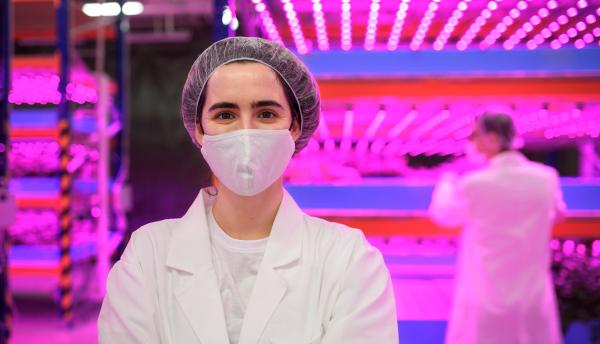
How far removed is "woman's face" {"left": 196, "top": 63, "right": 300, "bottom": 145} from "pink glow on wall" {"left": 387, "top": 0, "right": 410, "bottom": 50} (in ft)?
4.51

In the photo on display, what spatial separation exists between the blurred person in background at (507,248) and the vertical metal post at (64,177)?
3936 mm

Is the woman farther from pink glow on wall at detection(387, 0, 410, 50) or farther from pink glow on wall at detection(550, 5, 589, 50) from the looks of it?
pink glow on wall at detection(550, 5, 589, 50)

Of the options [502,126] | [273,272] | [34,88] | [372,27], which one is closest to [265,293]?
[273,272]

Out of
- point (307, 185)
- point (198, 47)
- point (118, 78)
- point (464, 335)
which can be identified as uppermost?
point (198, 47)

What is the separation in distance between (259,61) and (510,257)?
1.93 m

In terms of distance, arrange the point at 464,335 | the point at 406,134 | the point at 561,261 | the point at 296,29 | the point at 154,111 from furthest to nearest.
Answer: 1. the point at 154,111
2. the point at 406,134
3. the point at 561,261
4. the point at 296,29
5. the point at 464,335

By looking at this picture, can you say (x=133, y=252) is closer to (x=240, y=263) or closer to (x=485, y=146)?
(x=240, y=263)

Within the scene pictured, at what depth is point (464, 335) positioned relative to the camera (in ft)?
8.26

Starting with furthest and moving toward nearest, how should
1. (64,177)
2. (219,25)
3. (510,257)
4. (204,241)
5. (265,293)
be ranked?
(64,177) → (510,257) → (219,25) → (204,241) → (265,293)

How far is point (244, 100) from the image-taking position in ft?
4.37

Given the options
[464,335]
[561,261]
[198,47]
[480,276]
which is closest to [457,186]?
[480,276]

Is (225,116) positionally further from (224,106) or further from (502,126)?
(502,126)

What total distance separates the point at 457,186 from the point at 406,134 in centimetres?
206

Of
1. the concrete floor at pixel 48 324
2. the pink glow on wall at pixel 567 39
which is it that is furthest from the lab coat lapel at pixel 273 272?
the concrete floor at pixel 48 324
